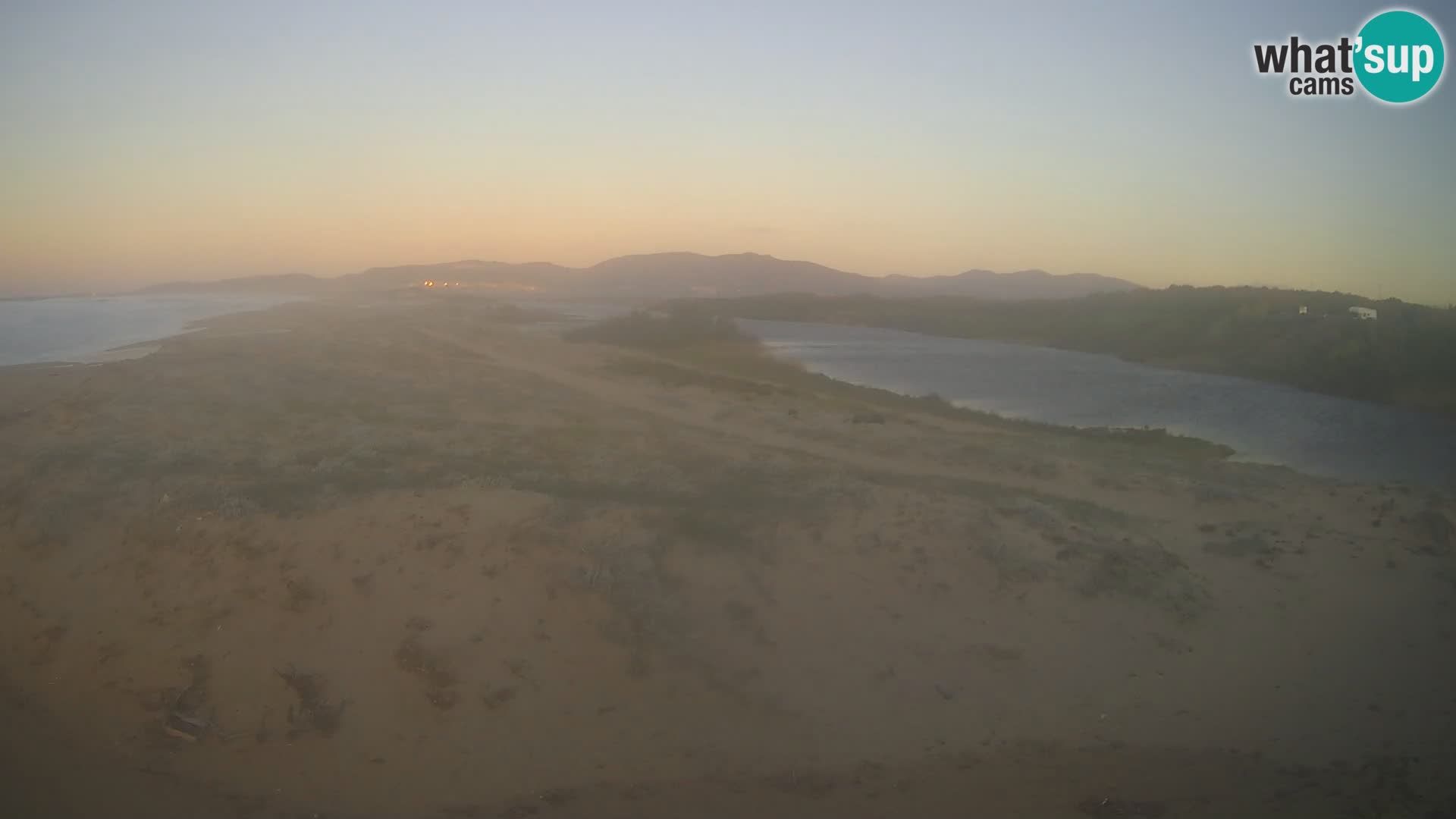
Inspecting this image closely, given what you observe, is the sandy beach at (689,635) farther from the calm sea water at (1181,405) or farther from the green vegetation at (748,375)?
the calm sea water at (1181,405)

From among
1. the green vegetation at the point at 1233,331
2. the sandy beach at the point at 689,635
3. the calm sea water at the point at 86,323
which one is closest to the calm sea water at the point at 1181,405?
the green vegetation at the point at 1233,331

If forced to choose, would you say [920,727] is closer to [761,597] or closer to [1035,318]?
[761,597]

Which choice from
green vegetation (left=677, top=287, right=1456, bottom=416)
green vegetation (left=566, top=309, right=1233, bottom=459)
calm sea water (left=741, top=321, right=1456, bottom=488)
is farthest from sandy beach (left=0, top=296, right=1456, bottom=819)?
green vegetation (left=677, top=287, right=1456, bottom=416)

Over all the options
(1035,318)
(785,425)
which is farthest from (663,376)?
(1035,318)

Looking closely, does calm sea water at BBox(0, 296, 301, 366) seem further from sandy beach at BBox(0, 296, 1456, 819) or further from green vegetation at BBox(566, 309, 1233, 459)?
sandy beach at BBox(0, 296, 1456, 819)

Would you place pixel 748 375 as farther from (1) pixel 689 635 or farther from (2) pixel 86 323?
(2) pixel 86 323
